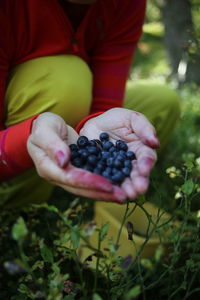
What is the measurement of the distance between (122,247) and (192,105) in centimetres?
177

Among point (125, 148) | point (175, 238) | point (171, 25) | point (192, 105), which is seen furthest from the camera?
point (171, 25)

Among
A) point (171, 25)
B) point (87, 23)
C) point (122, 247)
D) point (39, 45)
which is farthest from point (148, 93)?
point (171, 25)

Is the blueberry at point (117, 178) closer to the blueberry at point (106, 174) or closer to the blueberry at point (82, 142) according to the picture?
the blueberry at point (106, 174)

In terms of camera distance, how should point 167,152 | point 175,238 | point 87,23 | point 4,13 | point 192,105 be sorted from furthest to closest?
1. point 192,105
2. point 167,152
3. point 87,23
4. point 4,13
5. point 175,238

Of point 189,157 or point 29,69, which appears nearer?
point 189,157

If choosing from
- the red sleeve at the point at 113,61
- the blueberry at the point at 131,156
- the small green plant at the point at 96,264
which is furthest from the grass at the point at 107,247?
the red sleeve at the point at 113,61

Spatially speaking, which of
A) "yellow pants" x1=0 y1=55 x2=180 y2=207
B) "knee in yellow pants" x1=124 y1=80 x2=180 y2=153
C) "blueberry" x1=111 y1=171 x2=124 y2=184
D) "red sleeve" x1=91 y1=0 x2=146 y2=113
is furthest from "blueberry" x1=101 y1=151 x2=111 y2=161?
"knee in yellow pants" x1=124 y1=80 x2=180 y2=153

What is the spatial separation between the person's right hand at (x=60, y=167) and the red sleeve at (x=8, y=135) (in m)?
0.14

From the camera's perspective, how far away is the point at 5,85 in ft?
4.89

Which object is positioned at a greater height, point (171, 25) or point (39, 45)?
point (39, 45)

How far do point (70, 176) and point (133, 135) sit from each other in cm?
31

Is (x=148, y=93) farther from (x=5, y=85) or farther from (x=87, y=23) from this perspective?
(x=5, y=85)

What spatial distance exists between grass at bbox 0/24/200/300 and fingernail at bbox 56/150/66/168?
10 centimetres

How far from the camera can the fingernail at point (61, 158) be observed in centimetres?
90
